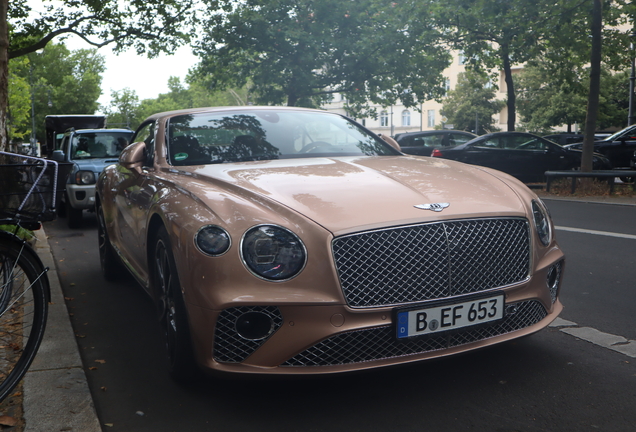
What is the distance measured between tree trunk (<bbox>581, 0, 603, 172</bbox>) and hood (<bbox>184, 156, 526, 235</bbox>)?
43.1ft

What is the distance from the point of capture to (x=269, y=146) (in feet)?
15.6

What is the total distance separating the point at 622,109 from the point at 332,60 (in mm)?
21997

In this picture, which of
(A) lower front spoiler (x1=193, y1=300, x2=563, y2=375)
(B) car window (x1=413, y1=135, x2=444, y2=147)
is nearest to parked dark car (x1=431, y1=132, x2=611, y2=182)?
(B) car window (x1=413, y1=135, x2=444, y2=147)

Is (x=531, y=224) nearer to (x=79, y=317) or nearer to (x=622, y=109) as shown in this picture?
(x=79, y=317)

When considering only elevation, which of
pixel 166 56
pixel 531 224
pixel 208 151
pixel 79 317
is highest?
pixel 166 56

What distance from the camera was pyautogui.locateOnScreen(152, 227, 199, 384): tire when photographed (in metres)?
3.42

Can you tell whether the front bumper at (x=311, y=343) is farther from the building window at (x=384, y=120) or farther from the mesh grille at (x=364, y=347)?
the building window at (x=384, y=120)

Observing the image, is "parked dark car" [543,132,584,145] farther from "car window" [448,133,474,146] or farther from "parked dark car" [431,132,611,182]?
"parked dark car" [431,132,611,182]

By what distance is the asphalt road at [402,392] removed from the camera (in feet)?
10.2

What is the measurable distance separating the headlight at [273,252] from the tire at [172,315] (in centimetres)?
53

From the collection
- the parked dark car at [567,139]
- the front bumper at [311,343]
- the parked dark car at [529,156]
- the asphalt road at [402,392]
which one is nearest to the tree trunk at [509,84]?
the parked dark car at [529,156]

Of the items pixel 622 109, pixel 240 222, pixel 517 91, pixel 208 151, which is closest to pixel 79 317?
pixel 208 151

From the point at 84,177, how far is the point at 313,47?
2180 centimetres

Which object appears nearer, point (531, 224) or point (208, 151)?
point (531, 224)
